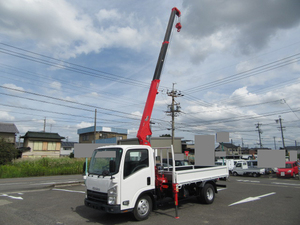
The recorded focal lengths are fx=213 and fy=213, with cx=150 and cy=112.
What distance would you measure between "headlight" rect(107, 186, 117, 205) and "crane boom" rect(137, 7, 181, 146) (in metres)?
2.56

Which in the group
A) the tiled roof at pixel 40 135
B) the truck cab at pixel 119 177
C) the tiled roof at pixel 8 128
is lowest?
the truck cab at pixel 119 177

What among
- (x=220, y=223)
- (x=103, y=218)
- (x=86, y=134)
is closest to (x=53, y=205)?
(x=103, y=218)

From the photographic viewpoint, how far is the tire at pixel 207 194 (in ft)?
25.6

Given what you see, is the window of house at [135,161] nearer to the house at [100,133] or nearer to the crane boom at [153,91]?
the crane boom at [153,91]

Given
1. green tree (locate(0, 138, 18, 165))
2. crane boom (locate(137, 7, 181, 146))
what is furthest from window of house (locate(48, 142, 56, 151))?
crane boom (locate(137, 7, 181, 146))

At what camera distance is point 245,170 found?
72.2ft

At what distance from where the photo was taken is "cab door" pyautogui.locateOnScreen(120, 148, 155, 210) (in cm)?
568

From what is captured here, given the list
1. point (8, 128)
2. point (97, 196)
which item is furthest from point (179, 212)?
point (8, 128)

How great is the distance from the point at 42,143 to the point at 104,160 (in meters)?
40.9

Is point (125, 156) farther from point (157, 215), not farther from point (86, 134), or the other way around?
point (86, 134)

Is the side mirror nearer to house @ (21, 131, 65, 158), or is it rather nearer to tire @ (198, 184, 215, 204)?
tire @ (198, 184, 215, 204)

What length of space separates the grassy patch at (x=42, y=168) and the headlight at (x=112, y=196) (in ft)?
63.0

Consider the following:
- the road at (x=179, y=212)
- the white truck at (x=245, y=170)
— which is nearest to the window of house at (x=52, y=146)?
the white truck at (x=245, y=170)

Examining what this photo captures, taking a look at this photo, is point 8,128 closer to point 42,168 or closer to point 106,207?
point 42,168
